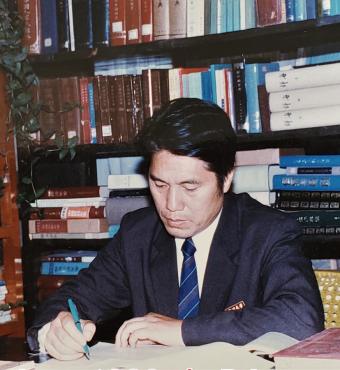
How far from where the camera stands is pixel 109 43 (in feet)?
8.73

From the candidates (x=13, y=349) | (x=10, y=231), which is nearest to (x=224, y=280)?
(x=13, y=349)

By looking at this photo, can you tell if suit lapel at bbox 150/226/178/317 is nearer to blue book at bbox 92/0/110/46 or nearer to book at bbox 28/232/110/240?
book at bbox 28/232/110/240

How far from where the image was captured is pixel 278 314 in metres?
1.42

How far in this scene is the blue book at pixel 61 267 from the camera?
288 cm

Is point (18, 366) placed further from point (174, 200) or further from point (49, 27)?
point (49, 27)

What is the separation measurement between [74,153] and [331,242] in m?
1.10

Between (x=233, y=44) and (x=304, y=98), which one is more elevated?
(x=233, y=44)

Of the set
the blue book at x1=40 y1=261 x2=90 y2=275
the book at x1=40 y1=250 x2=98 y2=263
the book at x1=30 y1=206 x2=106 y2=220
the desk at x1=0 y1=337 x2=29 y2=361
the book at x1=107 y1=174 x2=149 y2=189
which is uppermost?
A: the book at x1=107 y1=174 x2=149 y2=189

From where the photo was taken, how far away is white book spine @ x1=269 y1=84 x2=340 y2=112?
225cm

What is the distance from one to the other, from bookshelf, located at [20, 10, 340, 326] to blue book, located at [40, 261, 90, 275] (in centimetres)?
6

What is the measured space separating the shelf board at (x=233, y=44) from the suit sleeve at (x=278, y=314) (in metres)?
0.93

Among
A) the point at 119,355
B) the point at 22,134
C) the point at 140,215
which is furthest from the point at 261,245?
the point at 22,134

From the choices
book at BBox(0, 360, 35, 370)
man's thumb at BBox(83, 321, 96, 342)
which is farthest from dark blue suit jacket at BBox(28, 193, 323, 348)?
book at BBox(0, 360, 35, 370)

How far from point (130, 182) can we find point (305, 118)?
0.80 meters
